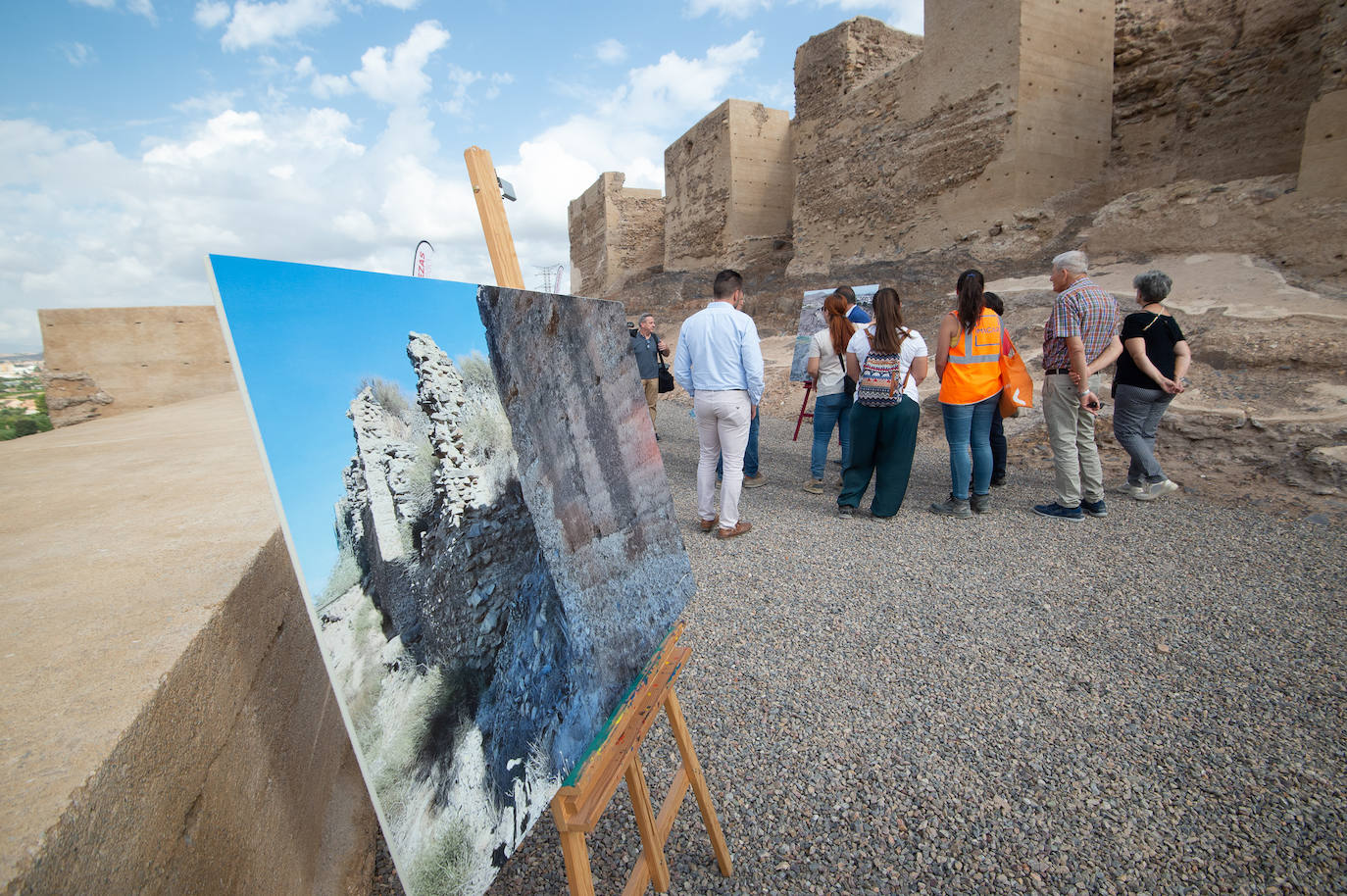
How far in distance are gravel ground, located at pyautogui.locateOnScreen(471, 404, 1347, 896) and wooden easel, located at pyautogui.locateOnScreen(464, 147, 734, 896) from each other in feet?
0.94

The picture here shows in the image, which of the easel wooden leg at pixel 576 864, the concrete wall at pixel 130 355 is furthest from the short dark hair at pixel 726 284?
the concrete wall at pixel 130 355

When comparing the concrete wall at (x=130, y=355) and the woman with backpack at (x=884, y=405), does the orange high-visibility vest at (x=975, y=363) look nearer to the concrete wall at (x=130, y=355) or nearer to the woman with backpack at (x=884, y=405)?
the woman with backpack at (x=884, y=405)

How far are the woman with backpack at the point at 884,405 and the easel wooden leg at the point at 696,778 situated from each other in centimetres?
321

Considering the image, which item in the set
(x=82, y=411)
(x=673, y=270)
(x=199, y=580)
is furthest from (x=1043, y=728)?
(x=673, y=270)

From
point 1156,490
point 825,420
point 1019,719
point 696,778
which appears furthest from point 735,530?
point 1156,490

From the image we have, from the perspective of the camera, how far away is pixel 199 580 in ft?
4.65

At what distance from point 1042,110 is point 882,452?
262 inches

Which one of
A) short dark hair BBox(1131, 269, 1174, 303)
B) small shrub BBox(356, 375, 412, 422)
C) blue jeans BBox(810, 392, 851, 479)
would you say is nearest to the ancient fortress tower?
short dark hair BBox(1131, 269, 1174, 303)

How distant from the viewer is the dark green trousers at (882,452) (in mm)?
4316

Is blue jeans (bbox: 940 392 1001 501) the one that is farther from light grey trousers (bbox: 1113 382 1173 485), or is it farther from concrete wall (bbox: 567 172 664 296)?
concrete wall (bbox: 567 172 664 296)

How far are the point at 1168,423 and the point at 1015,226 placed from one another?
4379 mm

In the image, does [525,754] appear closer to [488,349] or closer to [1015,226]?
[488,349]

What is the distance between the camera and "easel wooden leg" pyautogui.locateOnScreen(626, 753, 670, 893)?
139cm

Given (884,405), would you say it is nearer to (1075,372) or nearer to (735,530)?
(1075,372)
